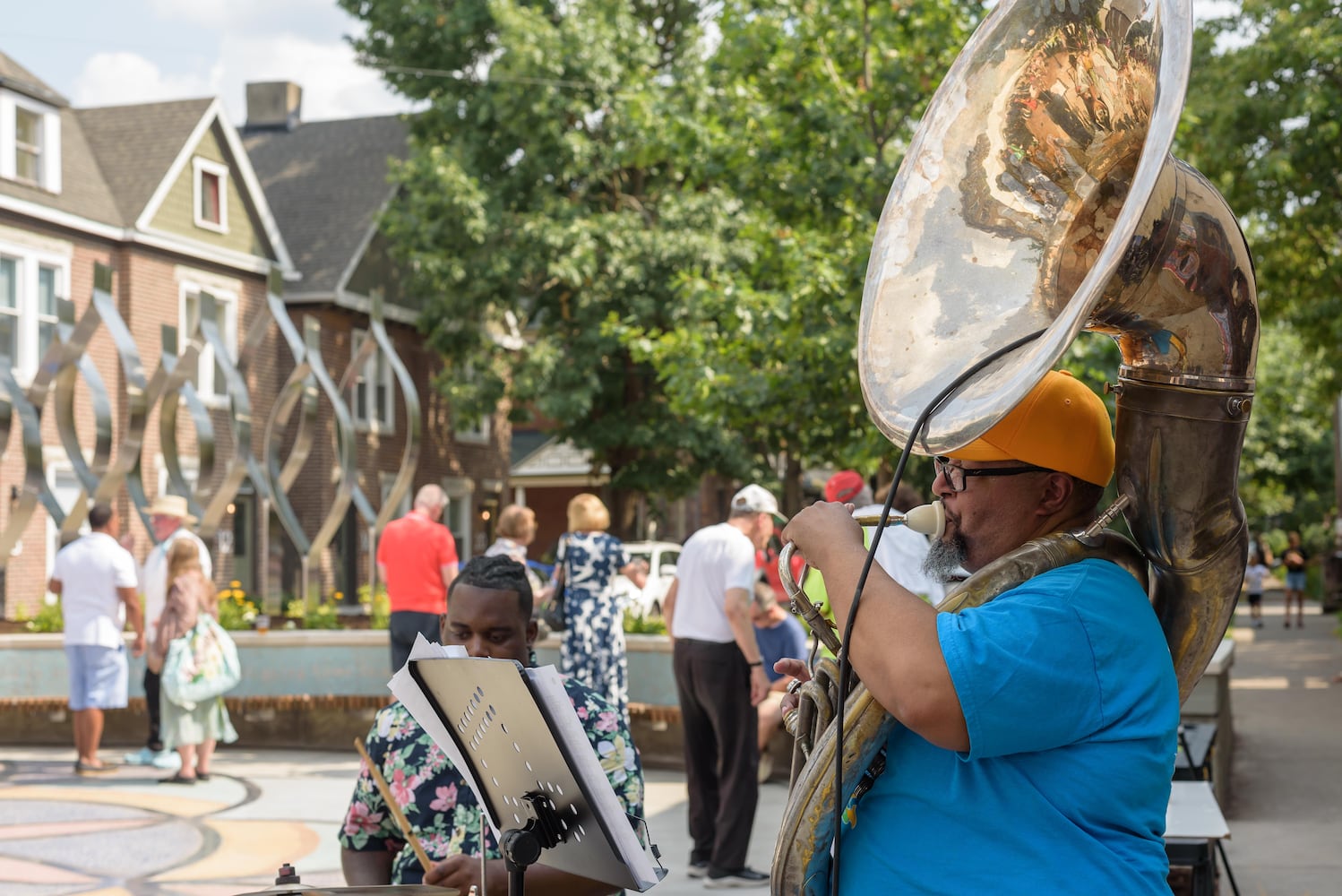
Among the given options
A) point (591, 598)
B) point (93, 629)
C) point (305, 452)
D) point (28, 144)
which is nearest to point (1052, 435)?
point (591, 598)

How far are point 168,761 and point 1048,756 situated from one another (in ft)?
30.7

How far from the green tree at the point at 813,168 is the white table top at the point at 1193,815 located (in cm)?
855

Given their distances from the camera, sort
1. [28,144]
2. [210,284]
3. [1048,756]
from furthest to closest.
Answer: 1. [210,284]
2. [28,144]
3. [1048,756]

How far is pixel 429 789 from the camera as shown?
10.3ft

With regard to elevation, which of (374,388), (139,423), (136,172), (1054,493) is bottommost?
(1054,493)

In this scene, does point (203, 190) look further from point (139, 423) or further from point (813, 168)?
point (813, 168)

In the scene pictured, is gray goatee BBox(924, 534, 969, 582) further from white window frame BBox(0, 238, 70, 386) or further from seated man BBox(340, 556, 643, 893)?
white window frame BBox(0, 238, 70, 386)

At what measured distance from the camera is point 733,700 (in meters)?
7.36

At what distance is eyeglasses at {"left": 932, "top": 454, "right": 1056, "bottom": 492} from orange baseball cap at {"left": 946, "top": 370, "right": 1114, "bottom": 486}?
22mm

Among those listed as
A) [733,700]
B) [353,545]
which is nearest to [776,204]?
[733,700]

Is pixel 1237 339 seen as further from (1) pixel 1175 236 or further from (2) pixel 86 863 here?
(2) pixel 86 863

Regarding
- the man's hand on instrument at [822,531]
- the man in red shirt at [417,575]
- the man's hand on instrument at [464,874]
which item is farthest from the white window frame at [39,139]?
the man's hand on instrument at [822,531]

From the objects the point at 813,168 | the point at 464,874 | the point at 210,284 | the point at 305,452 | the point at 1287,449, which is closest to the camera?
the point at 464,874

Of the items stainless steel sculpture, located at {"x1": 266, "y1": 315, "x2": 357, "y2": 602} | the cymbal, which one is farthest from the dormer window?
the cymbal
